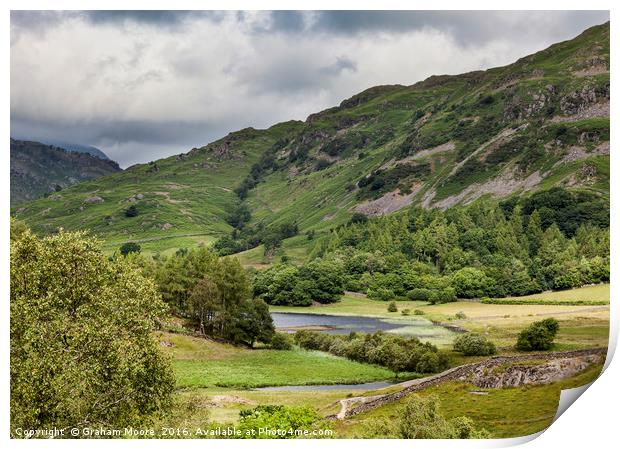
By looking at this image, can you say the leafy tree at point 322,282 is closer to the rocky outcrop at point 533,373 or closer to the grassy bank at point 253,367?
the grassy bank at point 253,367

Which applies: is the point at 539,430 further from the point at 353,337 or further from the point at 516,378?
the point at 353,337

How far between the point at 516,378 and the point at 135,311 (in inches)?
968

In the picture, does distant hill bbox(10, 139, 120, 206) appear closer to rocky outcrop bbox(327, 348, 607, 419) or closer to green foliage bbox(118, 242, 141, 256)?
green foliage bbox(118, 242, 141, 256)

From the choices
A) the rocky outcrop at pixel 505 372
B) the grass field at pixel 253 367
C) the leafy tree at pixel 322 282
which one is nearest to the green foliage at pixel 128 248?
the leafy tree at pixel 322 282

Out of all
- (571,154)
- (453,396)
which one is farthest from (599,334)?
(571,154)

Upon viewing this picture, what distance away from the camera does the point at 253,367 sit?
135 ft

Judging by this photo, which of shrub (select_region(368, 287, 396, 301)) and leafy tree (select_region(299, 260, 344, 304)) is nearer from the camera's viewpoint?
leafy tree (select_region(299, 260, 344, 304))

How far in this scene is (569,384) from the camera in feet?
112

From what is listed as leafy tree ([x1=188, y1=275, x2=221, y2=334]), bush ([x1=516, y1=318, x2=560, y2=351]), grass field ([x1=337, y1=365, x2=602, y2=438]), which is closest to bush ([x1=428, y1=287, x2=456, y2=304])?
bush ([x1=516, y1=318, x2=560, y2=351])

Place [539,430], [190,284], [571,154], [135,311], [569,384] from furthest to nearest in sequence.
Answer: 1. [571,154]
2. [190,284]
3. [569,384]
4. [539,430]
5. [135,311]

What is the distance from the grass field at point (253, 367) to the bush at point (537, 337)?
9.73 metres

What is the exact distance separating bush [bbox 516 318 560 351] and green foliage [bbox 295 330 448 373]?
5669mm

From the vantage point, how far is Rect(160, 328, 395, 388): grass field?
38.9 m

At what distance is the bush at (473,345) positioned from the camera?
39.4 metres
